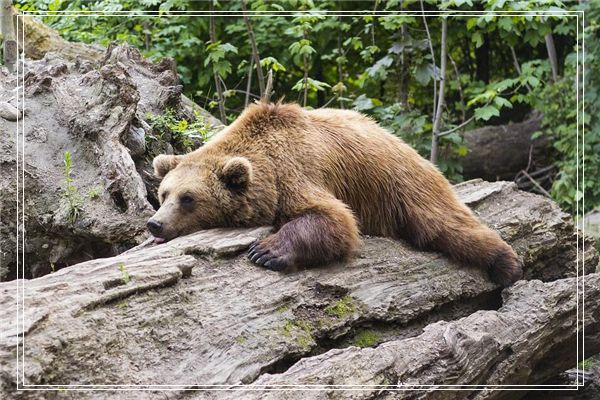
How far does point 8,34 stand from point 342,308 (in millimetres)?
4288

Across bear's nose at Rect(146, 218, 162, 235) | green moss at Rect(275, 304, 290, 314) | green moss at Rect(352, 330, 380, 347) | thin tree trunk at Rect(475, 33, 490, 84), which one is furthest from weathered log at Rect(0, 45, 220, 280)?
thin tree trunk at Rect(475, 33, 490, 84)

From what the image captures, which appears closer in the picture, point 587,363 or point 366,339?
point 366,339

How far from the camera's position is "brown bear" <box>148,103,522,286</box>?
5020mm

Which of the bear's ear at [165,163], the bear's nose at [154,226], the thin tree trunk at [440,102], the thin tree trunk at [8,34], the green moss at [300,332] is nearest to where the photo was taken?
the green moss at [300,332]

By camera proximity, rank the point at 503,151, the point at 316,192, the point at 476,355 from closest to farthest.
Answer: the point at 476,355, the point at 316,192, the point at 503,151

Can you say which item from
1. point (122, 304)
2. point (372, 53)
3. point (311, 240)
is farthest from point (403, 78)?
point (122, 304)

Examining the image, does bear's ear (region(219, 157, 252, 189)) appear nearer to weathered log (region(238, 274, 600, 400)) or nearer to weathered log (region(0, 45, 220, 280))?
weathered log (region(0, 45, 220, 280))

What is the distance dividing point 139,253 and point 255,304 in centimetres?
71

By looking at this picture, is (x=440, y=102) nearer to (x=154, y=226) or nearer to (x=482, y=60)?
(x=482, y=60)

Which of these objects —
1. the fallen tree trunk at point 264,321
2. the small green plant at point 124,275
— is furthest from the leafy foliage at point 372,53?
the small green plant at point 124,275

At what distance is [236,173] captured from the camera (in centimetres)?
512

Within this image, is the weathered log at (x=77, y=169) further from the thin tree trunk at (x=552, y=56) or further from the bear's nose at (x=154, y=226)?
the thin tree trunk at (x=552, y=56)

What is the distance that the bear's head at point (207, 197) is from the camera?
507 cm

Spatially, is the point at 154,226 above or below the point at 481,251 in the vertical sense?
above
